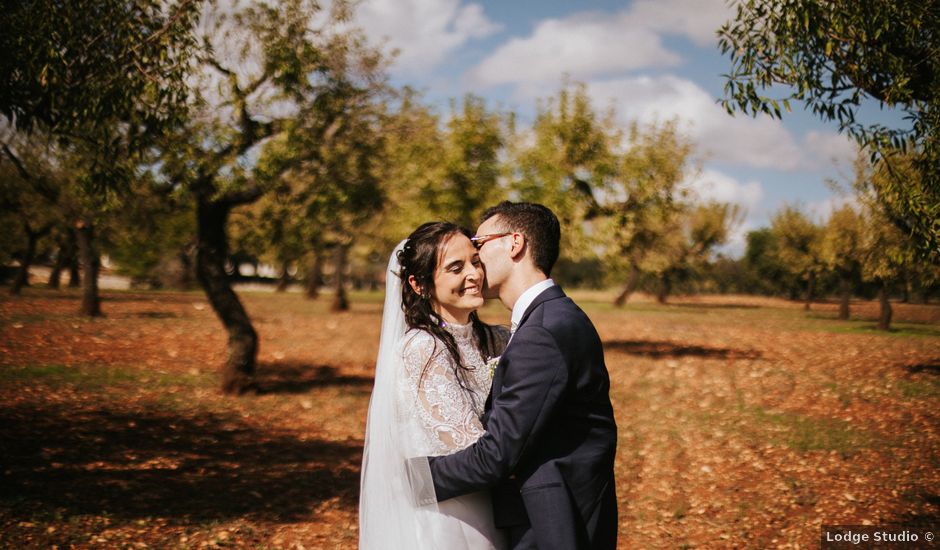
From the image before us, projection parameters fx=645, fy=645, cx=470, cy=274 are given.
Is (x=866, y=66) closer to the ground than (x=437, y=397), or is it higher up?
higher up

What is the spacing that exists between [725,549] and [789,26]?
19.6ft

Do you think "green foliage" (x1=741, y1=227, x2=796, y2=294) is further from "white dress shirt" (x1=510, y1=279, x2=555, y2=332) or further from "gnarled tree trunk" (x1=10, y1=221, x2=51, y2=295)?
"gnarled tree trunk" (x1=10, y1=221, x2=51, y2=295)

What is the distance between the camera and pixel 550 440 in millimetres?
3115

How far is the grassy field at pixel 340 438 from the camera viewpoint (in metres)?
8.20

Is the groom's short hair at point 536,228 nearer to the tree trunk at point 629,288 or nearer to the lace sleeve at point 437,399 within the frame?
the lace sleeve at point 437,399

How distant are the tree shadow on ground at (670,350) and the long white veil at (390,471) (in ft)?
68.8

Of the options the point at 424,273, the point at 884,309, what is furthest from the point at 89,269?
the point at 884,309

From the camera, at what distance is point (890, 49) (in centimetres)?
678

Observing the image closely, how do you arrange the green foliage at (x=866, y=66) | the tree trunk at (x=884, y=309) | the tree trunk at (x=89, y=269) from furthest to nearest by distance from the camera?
1. the tree trunk at (x=89, y=269)
2. the tree trunk at (x=884, y=309)
3. the green foliage at (x=866, y=66)

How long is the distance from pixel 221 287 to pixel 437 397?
1274cm

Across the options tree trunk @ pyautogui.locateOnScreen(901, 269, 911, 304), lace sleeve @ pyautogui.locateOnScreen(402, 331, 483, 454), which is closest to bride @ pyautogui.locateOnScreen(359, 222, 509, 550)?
lace sleeve @ pyautogui.locateOnScreen(402, 331, 483, 454)

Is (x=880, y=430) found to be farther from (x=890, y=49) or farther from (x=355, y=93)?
(x=355, y=93)

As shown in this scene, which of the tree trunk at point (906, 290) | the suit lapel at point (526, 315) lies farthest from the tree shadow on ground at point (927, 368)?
the suit lapel at point (526, 315)

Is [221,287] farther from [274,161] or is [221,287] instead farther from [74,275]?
[74,275]
